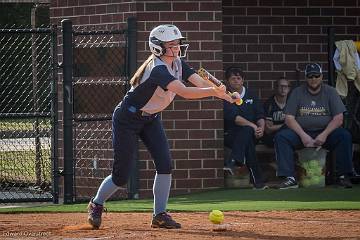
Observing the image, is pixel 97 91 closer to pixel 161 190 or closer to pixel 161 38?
pixel 161 190

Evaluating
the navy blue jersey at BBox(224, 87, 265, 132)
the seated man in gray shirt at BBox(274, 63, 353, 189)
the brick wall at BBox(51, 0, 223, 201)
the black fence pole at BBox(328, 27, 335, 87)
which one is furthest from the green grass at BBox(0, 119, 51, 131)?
the black fence pole at BBox(328, 27, 335, 87)

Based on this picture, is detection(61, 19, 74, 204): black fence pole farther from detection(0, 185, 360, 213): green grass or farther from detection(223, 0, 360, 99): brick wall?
detection(223, 0, 360, 99): brick wall

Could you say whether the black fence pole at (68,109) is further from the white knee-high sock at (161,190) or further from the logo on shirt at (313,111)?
A: the white knee-high sock at (161,190)

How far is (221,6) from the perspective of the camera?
15211mm

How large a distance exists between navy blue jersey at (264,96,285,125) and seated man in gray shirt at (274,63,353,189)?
0.62m

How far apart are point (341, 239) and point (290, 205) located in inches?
131

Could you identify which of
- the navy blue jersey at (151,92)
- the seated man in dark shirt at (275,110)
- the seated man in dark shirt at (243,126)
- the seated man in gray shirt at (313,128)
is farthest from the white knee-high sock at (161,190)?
the seated man in dark shirt at (275,110)

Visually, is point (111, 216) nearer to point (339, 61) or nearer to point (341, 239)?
point (341, 239)

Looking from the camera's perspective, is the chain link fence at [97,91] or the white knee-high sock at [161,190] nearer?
the white knee-high sock at [161,190]

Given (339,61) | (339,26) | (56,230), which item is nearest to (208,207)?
(56,230)

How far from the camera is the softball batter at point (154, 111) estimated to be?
10344 millimetres

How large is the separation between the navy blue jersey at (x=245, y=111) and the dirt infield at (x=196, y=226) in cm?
316

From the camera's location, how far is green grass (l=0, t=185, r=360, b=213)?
12812mm

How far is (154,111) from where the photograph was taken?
1051 cm
